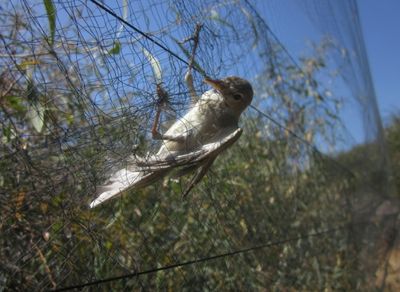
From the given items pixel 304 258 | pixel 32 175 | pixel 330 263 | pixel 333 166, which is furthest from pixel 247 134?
pixel 333 166

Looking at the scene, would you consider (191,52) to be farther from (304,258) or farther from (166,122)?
(304,258)

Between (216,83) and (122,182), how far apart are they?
464 mm

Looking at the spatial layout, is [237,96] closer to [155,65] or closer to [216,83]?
[216,83]

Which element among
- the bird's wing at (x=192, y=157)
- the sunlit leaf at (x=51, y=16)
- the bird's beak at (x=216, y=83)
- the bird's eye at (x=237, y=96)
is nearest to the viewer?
the sunlit leaf at (x=51, y=16)

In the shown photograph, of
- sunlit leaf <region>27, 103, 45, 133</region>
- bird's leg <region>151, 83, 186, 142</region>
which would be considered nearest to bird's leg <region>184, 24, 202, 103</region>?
bird's leg <region>151, 83, 186, 142</region>

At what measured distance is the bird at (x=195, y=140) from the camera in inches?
46.8

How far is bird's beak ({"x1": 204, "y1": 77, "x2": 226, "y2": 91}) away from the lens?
1.40m

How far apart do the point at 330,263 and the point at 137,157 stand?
8.26 feet

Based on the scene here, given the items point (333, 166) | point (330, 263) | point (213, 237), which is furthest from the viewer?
point (333, 166)

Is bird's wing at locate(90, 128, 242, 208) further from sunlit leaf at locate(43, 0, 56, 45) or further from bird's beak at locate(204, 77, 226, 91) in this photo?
sunlit leaf at locate(43, 0, 56, 45)

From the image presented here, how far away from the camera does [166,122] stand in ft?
4.25

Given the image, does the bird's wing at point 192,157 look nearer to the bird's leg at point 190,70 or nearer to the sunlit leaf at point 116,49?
the bird's leg at point 190,70

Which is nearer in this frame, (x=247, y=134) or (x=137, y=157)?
(x=137, y=157)

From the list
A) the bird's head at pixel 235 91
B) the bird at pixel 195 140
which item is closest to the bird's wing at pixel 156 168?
the bird at pixel 195 140
